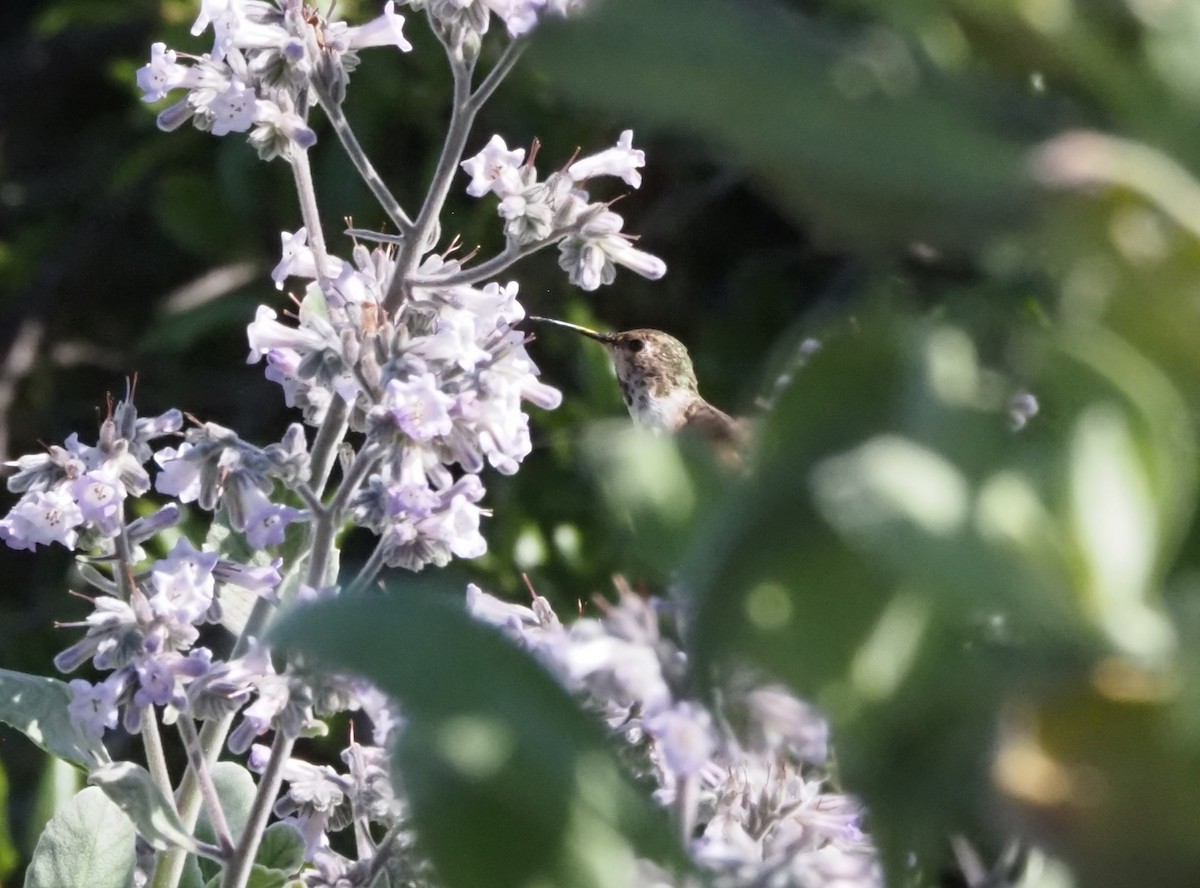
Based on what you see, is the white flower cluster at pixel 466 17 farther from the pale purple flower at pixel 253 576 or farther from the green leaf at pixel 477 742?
the green leaf at pixel 477 742

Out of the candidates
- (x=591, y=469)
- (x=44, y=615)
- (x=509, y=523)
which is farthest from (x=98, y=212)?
(x=591, y=469)

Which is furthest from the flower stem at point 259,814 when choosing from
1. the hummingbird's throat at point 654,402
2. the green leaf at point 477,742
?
the hummingbird's throat at point 654,402

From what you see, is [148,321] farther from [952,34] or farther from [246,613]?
[952,34]

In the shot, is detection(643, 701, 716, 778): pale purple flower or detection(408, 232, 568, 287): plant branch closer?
detection(643, 701, 716, 778): pale purple flower

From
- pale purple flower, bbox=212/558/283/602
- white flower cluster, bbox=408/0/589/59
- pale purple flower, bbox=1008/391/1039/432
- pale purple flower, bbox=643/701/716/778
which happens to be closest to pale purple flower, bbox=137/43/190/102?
white flower cluster, bbox=408/0/589/59

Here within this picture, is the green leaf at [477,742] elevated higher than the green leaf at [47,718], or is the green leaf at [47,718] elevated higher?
the green leaf at [477,742]

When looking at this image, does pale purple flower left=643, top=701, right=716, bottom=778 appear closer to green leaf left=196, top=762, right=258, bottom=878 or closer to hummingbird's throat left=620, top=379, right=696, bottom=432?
green leaf left=196, top=762, right=258, bottom=878

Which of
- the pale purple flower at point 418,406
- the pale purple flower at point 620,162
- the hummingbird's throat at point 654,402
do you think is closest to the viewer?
the pale purple flower at point 418,406
